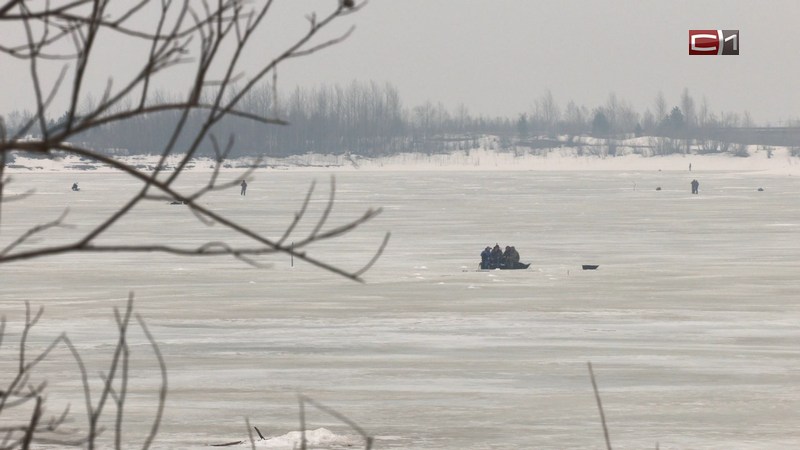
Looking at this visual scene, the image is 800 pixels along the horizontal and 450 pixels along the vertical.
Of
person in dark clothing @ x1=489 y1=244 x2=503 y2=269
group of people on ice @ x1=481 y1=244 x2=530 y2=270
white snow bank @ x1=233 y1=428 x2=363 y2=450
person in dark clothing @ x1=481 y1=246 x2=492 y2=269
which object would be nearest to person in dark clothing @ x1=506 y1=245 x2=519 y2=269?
group of people on ice @ x1=481 y1=244 x2=530 y2=270

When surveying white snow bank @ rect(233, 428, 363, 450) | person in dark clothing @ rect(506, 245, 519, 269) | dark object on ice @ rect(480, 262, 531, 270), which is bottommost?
dark object on ice @ rect(480, 262, 531, 270)

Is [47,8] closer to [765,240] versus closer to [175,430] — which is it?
[175,430]

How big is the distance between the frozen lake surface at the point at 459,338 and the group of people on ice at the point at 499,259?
0.43 m

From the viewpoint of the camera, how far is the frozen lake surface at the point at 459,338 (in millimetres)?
12398

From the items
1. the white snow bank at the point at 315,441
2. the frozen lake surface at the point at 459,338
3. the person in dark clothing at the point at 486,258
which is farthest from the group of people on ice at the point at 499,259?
the white snow bank at the point at 315,441

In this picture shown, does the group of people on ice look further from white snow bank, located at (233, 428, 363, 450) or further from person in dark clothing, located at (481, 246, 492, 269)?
white snow bank, located at (233, 428, 363, 450)

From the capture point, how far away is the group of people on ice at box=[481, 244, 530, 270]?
2717 centimetres

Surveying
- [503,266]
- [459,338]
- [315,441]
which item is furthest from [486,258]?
[315,441]

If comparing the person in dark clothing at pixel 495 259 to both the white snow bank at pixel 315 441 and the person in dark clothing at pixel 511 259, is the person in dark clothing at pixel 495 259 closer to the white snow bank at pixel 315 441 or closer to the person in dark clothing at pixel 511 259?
the person in dark clothing at pixel 511 259

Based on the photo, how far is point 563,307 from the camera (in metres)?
21.0

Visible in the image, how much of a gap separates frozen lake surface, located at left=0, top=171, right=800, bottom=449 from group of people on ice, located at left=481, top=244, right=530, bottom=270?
1.41ft

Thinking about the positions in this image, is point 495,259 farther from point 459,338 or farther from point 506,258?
point 459,338

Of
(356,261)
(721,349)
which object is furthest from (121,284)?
(721,349)

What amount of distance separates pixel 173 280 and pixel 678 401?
13.6m
